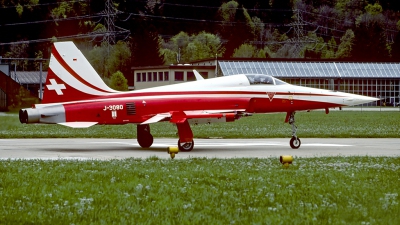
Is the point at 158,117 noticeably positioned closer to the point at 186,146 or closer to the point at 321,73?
the point at 186,146

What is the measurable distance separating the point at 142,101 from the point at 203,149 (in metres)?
2.72

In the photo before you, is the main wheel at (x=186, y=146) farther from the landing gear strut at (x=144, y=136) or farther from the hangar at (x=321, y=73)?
the hangar at (x=321, y=73)

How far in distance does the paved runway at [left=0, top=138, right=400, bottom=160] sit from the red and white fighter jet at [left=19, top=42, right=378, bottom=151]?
95 cm

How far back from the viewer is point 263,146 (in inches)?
1041

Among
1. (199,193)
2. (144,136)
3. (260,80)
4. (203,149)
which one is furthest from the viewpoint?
(260,80)

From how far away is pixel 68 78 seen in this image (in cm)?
2408

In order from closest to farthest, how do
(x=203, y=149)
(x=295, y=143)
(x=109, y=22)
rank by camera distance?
(x=203, y=149)
(x=295, y=143)
(x=109, y=22)

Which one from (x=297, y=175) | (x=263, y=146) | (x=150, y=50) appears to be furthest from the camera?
(x=150, y=50)

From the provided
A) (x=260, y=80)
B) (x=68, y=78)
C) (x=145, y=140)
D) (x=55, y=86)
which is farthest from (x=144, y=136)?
(x=260, y=80)

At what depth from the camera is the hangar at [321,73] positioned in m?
106

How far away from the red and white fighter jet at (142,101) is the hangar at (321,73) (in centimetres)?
7837

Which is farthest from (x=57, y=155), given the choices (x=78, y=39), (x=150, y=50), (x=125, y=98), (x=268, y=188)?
(x=78, y=39)

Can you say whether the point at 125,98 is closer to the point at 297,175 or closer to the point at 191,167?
the point at 191,167

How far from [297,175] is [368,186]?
2067mm
